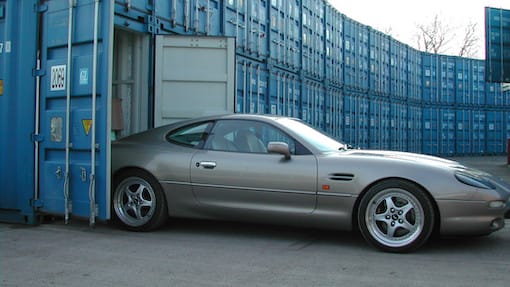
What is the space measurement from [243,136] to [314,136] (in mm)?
744

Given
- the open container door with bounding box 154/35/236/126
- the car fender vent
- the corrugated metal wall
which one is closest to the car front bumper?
the car fender vent

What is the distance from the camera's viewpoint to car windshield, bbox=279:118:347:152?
505 cm

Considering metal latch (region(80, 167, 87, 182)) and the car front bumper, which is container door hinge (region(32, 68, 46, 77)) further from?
the car front bumper

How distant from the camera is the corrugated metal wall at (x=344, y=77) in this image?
8.47 meters

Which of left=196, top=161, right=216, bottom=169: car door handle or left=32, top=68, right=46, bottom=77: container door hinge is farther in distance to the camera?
left=32, top=68, right=46, bottom=77: container door hinge

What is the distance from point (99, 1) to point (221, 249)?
2.79 metres

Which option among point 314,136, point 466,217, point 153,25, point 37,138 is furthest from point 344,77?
point 466,217

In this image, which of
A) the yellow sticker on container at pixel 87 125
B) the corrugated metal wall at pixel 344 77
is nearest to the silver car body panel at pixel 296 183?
the yellow sticker on container at pixel 87 125

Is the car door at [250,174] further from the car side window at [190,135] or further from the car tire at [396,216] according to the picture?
the car tire at [396,216]

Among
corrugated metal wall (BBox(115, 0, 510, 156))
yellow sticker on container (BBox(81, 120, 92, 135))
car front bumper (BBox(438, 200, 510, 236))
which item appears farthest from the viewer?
corrugated metal wall (BBox(115, 0, 510, 156))

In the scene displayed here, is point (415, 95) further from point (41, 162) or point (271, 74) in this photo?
point (41, 162)

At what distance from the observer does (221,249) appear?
4684 mm

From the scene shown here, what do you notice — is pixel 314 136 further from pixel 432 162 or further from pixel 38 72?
pixel 38 72

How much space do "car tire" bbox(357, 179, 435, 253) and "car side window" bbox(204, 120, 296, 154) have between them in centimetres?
96
